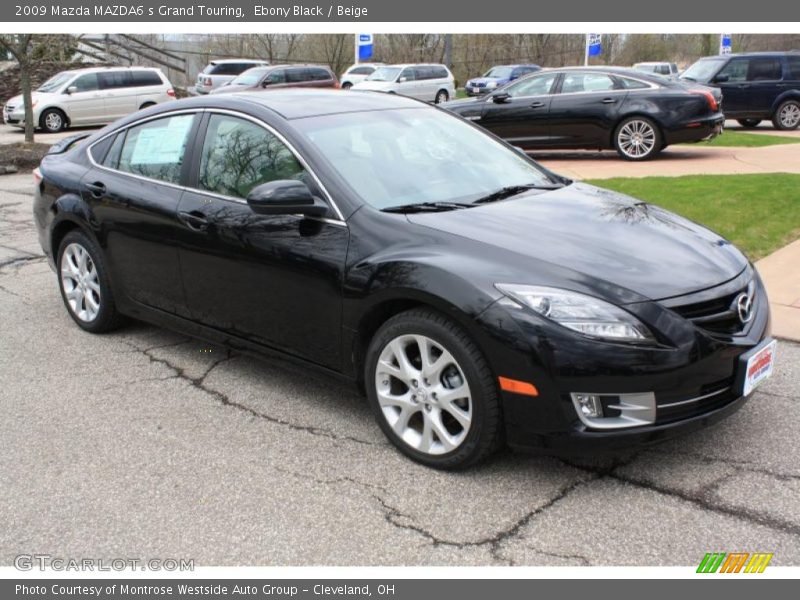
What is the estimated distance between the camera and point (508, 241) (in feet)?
11.9

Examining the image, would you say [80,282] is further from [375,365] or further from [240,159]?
[375,365]

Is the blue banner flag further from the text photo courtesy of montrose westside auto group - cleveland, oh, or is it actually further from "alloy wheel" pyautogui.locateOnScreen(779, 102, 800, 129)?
the text photo courtesy of montrose westside auto group - cleveland, oh

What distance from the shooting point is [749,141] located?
52.3 feet

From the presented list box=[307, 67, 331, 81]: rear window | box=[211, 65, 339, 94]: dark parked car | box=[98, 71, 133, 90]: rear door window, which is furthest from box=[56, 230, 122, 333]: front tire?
box=[307, 67, 331, 81]: rear window

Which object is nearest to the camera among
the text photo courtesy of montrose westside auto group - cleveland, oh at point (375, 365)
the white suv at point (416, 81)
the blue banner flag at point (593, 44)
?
the text photo courtesy of montrose westside auto group - cleveland, oh at point (375, 365)

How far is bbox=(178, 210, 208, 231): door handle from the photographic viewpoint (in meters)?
4.50

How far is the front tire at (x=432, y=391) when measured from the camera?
3.42m

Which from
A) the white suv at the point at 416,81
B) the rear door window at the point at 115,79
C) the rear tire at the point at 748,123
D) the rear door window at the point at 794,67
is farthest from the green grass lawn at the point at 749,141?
the rear door window at the point at 115,79

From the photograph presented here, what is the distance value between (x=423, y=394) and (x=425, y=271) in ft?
1.77

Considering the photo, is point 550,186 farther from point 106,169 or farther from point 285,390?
point 106,169

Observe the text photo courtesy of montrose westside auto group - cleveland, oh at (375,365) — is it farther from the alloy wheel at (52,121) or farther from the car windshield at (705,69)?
the alloy wheel at (52,121)

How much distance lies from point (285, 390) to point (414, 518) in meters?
1.57

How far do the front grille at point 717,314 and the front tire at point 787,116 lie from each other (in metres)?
17.6

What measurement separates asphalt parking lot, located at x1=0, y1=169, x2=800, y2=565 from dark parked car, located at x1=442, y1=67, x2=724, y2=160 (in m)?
8.91
